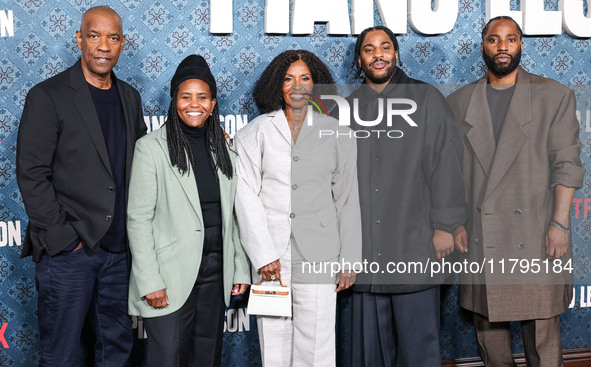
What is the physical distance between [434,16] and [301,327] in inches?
72.6

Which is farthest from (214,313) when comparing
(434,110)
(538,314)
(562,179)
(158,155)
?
(562,179)

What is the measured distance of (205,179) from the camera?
7.34 ft

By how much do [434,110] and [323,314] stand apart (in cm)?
109

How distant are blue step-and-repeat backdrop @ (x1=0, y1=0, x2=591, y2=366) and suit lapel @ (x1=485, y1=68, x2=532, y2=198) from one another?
0.57 metres

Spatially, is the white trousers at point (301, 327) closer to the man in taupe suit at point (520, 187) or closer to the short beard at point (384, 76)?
the man in taupe suit at point (520, 187)

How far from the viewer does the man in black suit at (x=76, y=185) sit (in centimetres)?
213

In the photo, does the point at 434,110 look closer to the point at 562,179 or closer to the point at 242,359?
the point at 562,179

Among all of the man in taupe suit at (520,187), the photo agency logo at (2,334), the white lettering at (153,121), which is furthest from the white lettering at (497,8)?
the photo agency logo at (2,334)

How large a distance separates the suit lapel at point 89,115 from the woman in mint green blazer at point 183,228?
0.14 meters

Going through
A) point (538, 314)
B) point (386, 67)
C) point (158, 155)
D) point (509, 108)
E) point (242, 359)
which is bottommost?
point (242, 359)

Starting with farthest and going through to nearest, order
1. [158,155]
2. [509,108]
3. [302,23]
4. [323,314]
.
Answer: [302,23] < [509,108] < [323,314] < [158,155]

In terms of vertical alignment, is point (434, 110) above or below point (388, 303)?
above

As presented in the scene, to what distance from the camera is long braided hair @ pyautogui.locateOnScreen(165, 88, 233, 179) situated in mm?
2184

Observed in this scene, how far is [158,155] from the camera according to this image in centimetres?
217
